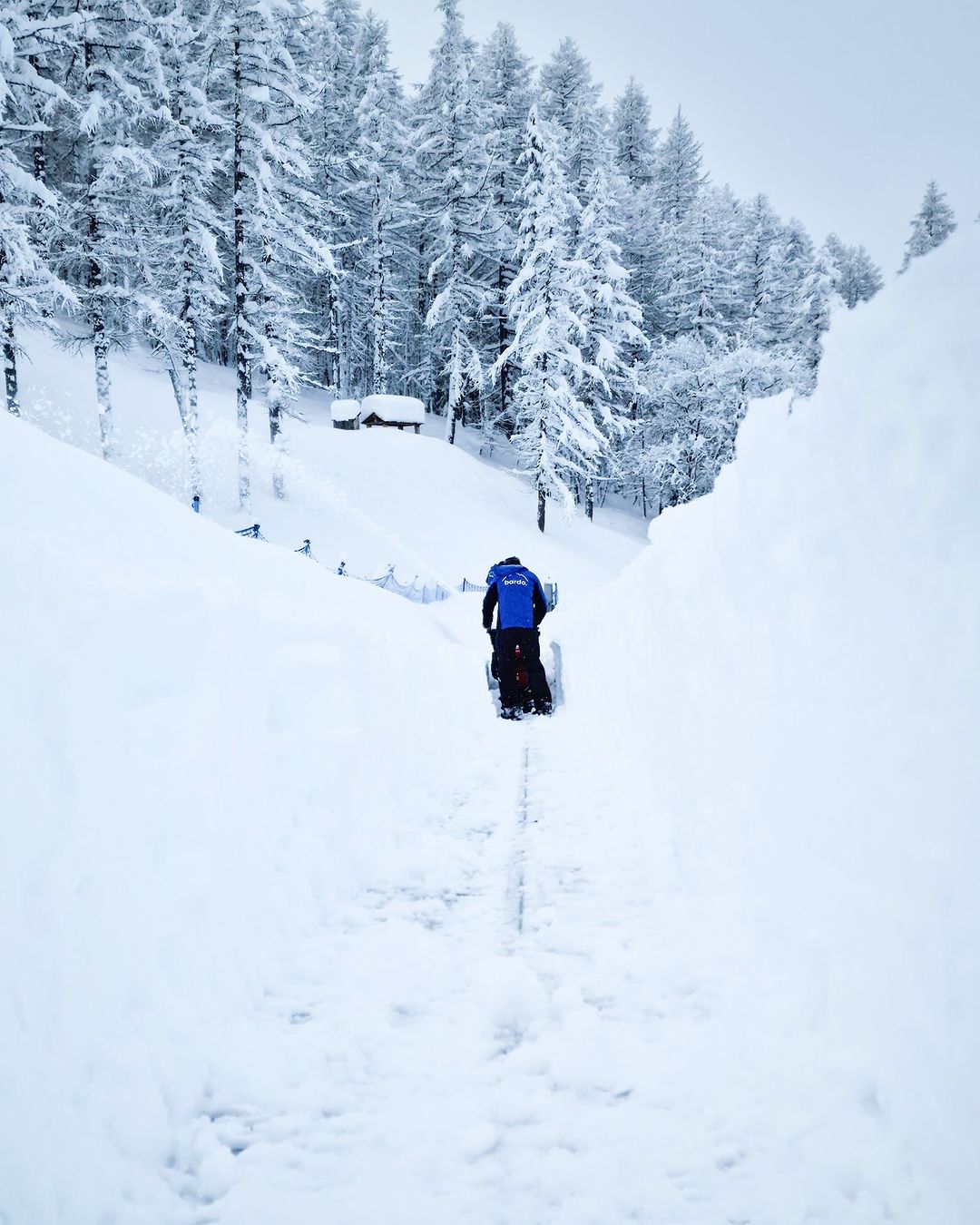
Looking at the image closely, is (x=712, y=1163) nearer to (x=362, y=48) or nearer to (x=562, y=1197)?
(x=562, y=1197)

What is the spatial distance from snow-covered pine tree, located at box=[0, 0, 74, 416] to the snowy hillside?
15308 millimetres

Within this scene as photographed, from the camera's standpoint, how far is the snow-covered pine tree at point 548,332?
82.9 feet

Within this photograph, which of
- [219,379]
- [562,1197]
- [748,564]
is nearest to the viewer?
[562,1197]

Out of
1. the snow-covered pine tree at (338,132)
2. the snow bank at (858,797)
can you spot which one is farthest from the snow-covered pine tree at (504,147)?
the snow bank at (858,797)

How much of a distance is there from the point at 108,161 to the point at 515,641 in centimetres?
1796

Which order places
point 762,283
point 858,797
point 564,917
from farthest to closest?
point 762,283 < point 564,917 < point 858,797

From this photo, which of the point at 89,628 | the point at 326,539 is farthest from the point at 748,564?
the point at 326,539

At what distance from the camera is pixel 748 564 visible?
294 cm

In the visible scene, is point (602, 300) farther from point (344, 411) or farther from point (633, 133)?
point (633, 133)

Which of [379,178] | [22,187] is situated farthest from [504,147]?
[22,187]

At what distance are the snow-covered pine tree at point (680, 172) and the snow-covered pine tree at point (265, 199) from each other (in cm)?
2702

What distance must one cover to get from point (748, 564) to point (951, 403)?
4.15 feet

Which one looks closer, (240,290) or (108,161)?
(108,161)

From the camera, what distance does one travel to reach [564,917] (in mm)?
2924
